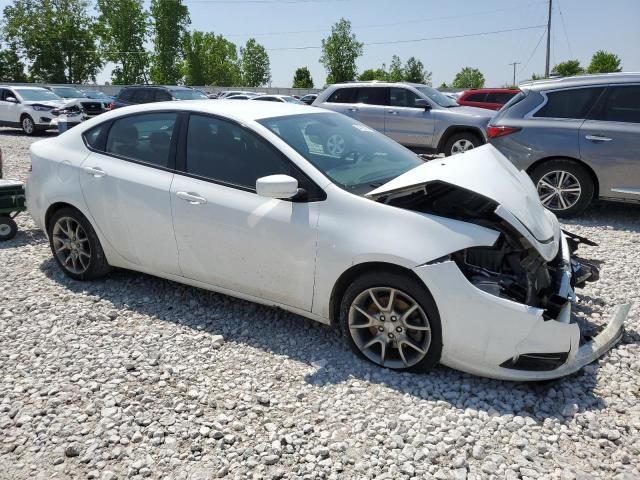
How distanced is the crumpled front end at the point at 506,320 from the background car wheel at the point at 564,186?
4245 millimetres

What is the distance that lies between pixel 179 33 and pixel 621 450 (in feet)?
252

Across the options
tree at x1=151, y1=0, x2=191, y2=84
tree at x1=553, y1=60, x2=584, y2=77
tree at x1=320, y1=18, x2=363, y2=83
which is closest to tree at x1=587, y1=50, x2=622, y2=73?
tree at x1=553, y1=60, x2=584, y2=77

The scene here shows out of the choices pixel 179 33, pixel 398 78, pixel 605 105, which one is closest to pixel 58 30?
pixel 179 33

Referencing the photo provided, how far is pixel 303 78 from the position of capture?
69.3 m

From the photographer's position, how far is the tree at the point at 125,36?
225 feet

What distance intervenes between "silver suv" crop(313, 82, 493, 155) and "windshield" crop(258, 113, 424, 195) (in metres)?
7.47

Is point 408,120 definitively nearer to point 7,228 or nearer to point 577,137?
point 577,137

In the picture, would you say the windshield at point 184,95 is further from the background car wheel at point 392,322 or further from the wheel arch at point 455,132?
the background car wheel at point 392,322

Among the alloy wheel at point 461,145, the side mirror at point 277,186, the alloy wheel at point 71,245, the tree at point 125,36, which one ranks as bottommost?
the alloy wheel at point 71,245

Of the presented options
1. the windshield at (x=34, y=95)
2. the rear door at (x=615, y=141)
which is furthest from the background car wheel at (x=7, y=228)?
the windshield at (x=34, y=95)

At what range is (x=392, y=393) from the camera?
3.17m

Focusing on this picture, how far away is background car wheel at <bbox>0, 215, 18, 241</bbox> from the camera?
20.4 feet

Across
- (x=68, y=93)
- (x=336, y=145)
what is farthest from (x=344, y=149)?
(x=68, y=93)

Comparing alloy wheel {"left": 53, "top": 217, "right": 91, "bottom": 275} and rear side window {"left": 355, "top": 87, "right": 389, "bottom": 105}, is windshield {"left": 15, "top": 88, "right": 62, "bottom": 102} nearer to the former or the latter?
rear side window {"left": 355, "top": 87, "right": 389, "bottom": 105}
